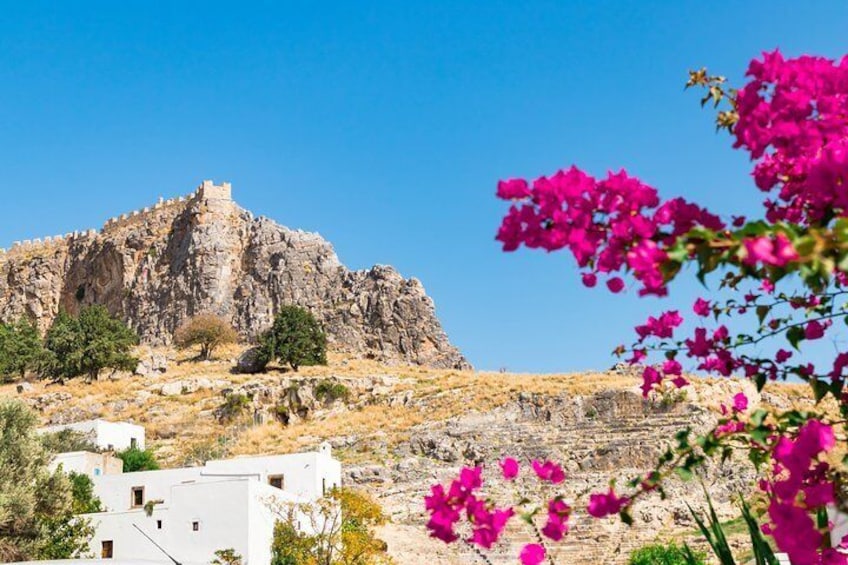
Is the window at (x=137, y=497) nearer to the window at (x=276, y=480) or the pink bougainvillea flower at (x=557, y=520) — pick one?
the window at (x=276, y=480)

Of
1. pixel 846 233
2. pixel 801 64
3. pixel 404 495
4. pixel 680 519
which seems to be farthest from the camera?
pixel 404 495

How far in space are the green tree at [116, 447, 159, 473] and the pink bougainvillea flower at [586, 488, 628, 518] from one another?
36.6 m

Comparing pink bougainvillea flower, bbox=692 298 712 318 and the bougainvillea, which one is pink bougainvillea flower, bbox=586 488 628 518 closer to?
the bougainvillea

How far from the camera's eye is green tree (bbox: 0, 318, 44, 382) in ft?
204

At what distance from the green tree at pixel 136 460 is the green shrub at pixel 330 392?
440 inches

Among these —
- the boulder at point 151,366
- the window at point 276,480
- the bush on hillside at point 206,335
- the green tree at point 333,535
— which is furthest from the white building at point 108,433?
the bush on hillside at point 206,335

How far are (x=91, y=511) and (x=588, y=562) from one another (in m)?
16.4

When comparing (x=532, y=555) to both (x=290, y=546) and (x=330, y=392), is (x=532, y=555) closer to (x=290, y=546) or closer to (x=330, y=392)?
(x=290, y=546)

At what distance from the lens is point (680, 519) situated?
3084cm

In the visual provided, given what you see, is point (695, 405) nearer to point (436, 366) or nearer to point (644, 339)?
point (436, 366)

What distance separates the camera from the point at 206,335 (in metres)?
63.4

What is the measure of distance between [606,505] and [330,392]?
45.1m

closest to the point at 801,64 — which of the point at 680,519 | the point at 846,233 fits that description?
the point at 846,233

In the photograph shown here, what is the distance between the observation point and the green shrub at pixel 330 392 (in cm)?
4825
